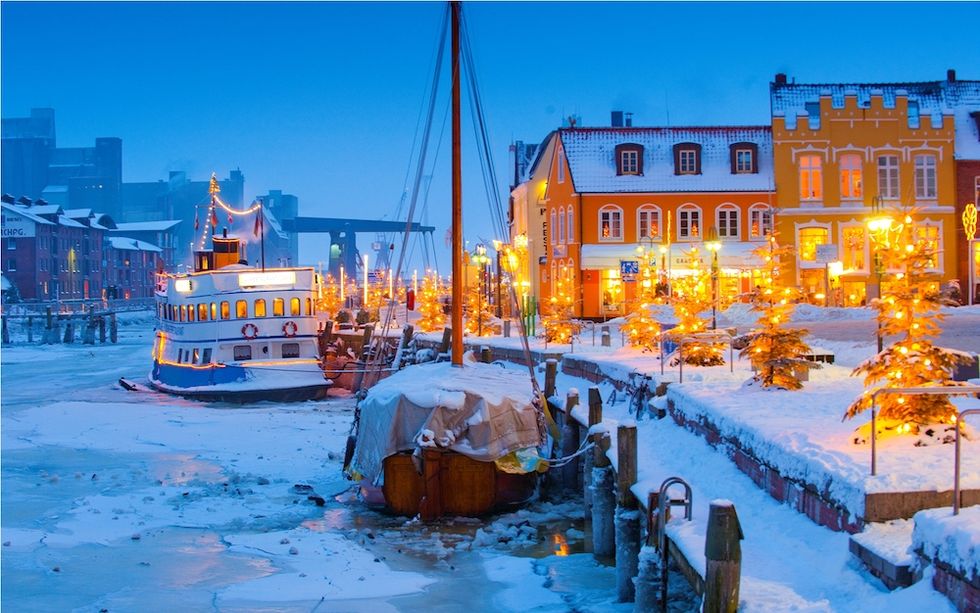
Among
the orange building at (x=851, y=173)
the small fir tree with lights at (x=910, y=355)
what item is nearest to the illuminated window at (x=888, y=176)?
the orange building at (x=851, y=173)

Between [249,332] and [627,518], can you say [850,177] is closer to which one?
[249,332]

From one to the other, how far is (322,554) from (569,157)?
37.0 m

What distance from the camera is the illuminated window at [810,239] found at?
49094mm

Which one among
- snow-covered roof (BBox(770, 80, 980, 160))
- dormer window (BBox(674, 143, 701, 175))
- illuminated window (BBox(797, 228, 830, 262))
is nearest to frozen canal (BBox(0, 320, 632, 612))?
dormer window (BBox(674, 143, 701, 175))

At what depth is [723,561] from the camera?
802cm

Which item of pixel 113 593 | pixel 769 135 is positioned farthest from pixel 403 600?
pixel 769 135

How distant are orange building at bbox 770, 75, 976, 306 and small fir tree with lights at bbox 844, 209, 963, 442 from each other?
122 ft

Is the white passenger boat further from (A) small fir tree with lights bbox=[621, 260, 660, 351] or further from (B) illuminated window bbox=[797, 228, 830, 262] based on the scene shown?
(B) illuminated window bbox=[797, 228, 830, 262]

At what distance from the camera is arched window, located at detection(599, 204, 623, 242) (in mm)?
50062

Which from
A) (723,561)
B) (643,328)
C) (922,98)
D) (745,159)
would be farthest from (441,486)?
(922,98)

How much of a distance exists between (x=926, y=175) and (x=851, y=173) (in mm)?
3388

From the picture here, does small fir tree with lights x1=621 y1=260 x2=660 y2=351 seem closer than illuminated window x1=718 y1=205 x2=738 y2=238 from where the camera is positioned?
Yes

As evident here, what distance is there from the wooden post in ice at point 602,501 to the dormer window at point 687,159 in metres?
36.8

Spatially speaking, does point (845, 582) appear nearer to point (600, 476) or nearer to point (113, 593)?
point (600, 476)
